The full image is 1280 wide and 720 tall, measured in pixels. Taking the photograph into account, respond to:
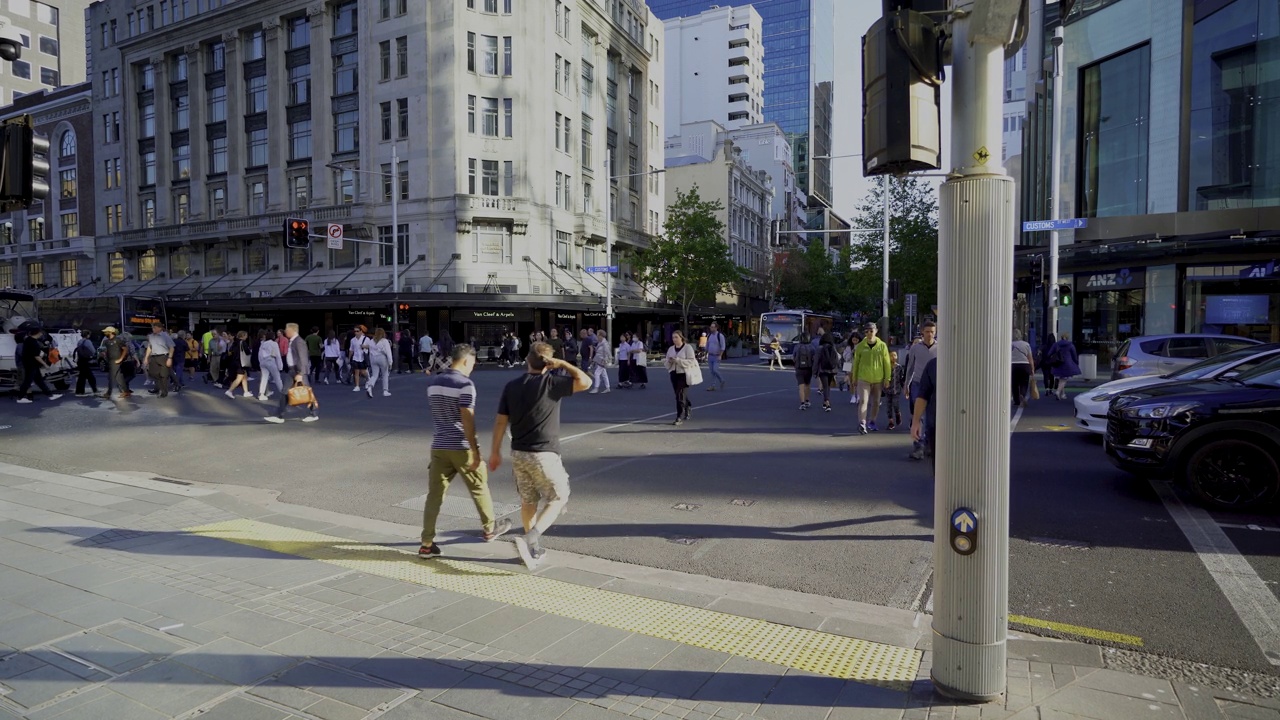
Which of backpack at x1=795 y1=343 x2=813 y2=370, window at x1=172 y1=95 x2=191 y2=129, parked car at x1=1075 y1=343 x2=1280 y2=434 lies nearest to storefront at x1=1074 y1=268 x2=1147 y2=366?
backpack at x1=795 y1=343 x2=813 y2=370

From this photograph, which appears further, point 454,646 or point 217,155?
point 217,155

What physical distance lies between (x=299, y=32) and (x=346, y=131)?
7159mm

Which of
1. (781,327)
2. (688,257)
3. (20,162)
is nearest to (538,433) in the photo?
(20,162)

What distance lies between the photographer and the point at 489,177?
1614 inches

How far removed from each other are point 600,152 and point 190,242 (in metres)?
26.1

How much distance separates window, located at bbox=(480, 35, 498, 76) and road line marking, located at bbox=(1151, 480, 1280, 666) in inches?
1558

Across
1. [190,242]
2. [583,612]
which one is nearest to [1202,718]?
[583,612]

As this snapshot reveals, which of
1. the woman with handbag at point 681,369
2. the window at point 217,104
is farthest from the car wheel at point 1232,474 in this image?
the window at point 217,104

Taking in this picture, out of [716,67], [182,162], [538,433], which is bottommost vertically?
[538,433]

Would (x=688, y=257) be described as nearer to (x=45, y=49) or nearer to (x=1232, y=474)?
(x=1232, y=474)

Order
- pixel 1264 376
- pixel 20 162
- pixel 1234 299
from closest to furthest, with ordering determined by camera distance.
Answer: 1. pixel 20 162
2. pixel 1264 376
3. pixel 1234 299

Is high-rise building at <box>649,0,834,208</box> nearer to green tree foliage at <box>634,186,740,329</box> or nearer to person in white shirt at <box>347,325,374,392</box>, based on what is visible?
green tree foliage at <box>634,186,740,329</box>

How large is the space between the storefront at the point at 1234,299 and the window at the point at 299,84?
43793 mm

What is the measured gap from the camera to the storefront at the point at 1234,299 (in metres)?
24.7
